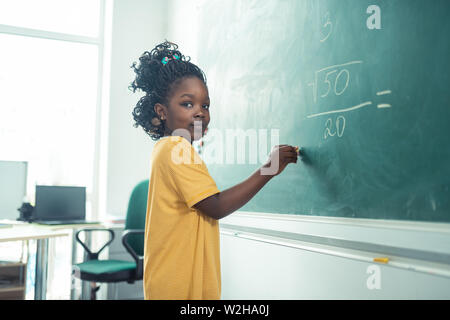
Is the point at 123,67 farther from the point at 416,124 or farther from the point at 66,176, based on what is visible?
the point at 416,124

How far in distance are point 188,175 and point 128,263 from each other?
70.8 inches

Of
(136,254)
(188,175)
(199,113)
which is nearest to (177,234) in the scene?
(188,175)

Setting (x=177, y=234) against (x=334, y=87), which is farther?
(x=334, y=87)

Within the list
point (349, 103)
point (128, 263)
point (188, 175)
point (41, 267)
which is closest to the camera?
point (188, 175)

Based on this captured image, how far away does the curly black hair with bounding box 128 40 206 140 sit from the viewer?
1218 mm

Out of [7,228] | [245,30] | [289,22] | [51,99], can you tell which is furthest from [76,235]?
[289,22]

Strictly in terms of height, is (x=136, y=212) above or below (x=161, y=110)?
below

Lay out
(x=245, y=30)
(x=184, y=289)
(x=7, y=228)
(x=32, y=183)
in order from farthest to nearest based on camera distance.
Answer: (x=32, y=183)
(x=7, y=228)
(x=245, y=30)
(x=184, y=289)

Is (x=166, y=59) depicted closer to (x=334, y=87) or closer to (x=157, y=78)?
(x=157, y=78)

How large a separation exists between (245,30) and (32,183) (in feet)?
7.96

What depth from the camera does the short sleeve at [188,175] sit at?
1.02 meters

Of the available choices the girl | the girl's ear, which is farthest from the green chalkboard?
the girl's ear

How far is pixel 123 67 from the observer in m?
3.49

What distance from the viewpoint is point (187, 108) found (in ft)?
3.92
